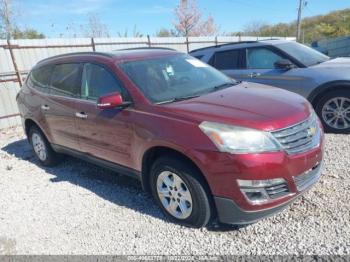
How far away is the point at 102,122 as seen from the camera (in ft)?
12.7

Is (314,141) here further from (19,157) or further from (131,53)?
(19,157)

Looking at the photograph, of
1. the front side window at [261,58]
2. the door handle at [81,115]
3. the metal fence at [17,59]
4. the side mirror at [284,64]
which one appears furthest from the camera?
the metal fence at [17,59]

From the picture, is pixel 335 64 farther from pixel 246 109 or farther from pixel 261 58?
pixel 246 109

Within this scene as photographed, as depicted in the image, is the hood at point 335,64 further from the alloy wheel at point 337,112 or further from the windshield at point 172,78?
the windshield at point 172,78

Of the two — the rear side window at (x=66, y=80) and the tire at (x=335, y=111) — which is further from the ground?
the rear side window at (x=66, y=80)

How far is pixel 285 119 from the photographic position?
2.93 m

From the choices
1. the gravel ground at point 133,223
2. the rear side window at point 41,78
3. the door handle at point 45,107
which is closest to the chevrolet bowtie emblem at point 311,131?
the gravel ground at point 133,223

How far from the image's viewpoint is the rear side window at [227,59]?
6.71m

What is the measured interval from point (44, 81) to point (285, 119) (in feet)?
12.7

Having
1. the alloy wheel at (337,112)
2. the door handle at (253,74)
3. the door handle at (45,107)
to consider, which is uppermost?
the door handle at (45,107)

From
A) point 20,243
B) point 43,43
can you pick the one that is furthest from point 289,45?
point 43,43

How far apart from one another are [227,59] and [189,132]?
4287 mm

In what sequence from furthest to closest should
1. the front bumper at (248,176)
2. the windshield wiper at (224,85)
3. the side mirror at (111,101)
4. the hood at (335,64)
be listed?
the hood at (335,64)
the windshield wiper at (224,85)
the side mirror at (111,101)
the front bumper at (248,176)

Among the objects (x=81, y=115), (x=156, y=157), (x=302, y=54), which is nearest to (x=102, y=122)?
(x=81, y=115)
